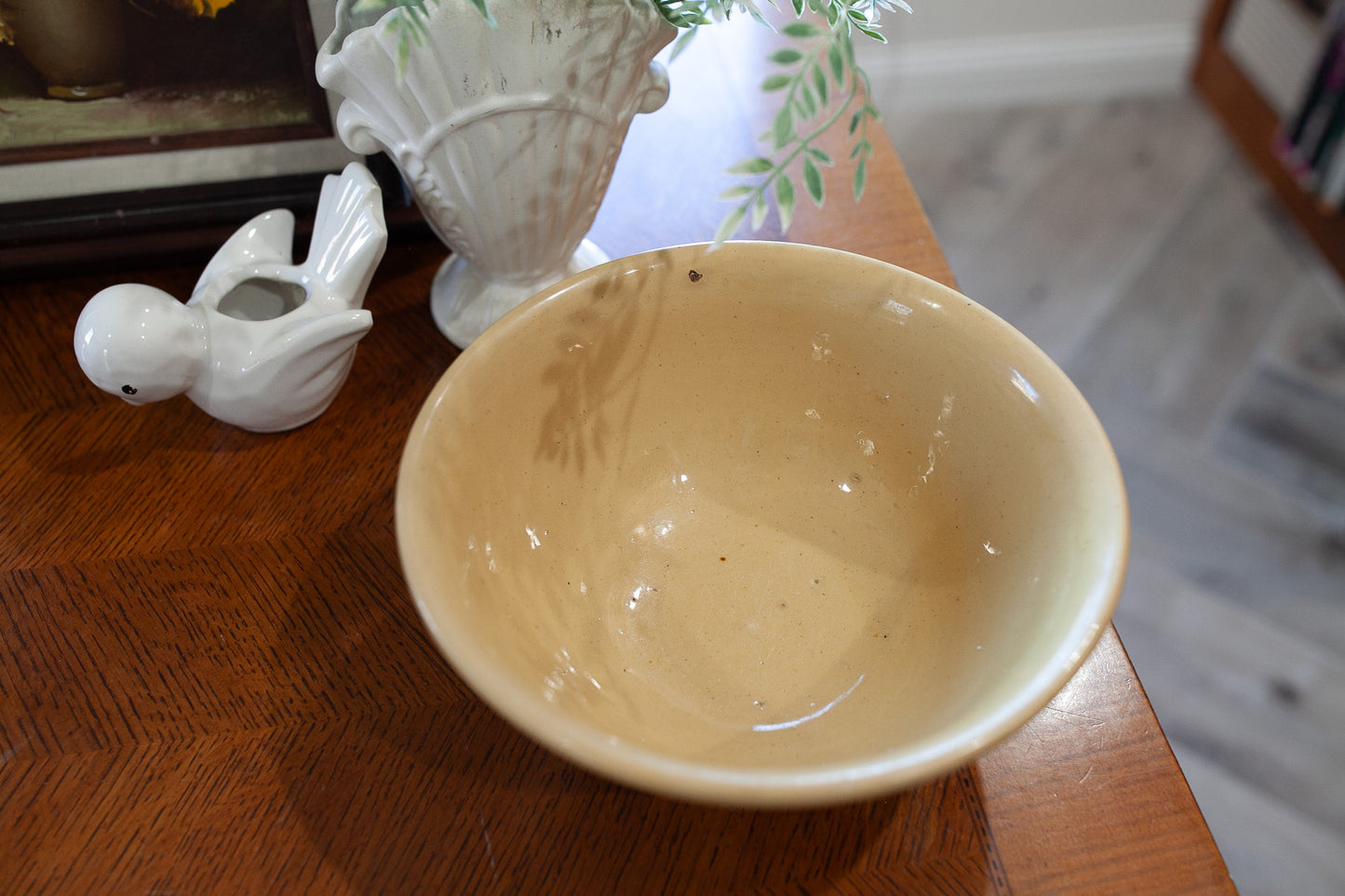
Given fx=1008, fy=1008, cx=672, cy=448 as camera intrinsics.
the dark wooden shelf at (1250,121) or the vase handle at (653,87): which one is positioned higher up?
the vase handle at (653,87)

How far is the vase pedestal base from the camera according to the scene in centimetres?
67

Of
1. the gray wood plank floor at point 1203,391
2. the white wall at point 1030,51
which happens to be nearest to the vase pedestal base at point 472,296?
the gray wood plank floor at point 1203,391

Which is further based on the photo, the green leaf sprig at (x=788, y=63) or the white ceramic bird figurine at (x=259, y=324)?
the white ceramic bird figurine at (x=259, y=324)

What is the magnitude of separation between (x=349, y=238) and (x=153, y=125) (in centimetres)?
16

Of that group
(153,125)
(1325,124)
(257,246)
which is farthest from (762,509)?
(1325,124)

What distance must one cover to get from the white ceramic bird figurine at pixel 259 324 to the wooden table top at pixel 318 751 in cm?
6

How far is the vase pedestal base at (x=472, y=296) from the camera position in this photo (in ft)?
2.20

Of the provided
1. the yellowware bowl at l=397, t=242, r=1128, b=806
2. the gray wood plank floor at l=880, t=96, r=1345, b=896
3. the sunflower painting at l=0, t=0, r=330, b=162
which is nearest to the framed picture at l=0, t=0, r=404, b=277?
the sunflower painting at l=0, t=0, r=330, b=162

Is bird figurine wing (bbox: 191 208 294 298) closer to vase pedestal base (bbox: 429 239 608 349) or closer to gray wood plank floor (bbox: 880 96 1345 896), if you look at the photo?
vase pedestal base (bbox: 429 239 608 349)

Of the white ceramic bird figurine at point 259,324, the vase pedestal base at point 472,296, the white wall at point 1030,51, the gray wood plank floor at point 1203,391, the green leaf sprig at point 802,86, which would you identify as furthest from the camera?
the white wall at point 1030,51

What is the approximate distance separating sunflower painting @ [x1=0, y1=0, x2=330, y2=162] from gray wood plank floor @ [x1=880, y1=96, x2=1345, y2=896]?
106cm

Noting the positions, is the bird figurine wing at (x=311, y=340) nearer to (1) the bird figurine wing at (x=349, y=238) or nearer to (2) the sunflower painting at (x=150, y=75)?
(1) the bird figurine wing at (x=349, y=238)

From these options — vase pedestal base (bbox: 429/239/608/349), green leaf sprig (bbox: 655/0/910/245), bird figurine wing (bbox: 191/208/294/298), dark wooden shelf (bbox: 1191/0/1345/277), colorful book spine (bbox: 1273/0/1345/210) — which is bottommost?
dark wooden shelf (bbox: 1191/0/1345/277)

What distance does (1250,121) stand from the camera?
1761 millimetres
